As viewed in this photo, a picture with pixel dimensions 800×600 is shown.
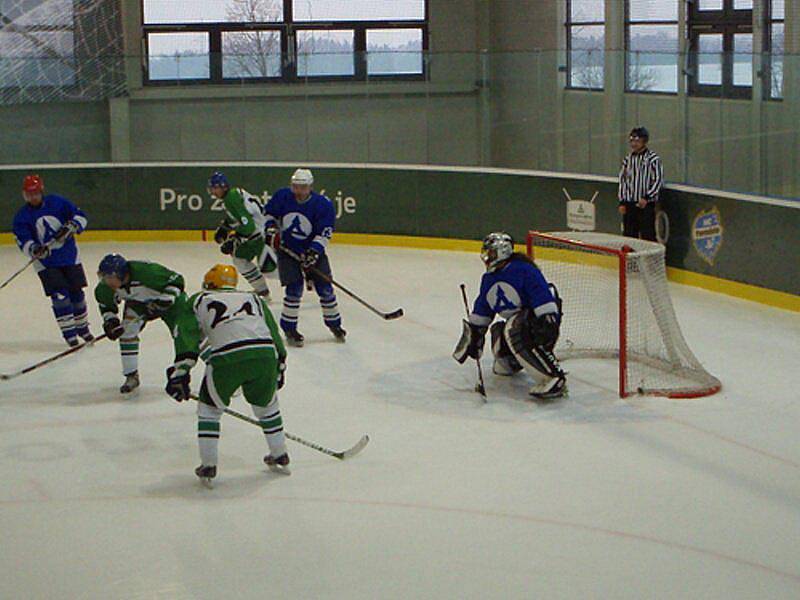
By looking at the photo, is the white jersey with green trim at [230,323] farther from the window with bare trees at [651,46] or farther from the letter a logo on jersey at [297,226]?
the window with bare trees at [651,46]

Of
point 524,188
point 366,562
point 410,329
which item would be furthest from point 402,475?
point 524,188

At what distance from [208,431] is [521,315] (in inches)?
91.6

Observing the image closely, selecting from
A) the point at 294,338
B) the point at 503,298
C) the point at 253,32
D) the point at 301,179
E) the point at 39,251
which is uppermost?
the point at 253,32

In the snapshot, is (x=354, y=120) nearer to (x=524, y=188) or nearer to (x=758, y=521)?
(x=524, y=188)

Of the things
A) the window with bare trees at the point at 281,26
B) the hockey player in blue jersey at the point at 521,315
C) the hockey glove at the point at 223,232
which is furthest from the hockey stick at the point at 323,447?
the window with bare trees at the point at 281,26

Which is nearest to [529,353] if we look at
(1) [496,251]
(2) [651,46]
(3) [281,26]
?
(1) [496,251]

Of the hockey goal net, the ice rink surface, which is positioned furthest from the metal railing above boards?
the ice rink surface

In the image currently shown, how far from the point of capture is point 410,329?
10.1m

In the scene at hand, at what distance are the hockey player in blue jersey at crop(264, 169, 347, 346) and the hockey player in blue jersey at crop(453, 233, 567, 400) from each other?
67.4 inches

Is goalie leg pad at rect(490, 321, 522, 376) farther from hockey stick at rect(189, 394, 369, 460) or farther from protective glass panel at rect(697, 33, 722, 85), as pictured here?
protective glass panel at rect(697, 33, 722, 85)

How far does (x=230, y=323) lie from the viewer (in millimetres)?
6367

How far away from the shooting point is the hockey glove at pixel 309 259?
31.0 feet

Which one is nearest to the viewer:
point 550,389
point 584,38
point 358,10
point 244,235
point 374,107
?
point 550,389

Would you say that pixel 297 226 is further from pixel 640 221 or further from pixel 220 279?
pixel 640 221
